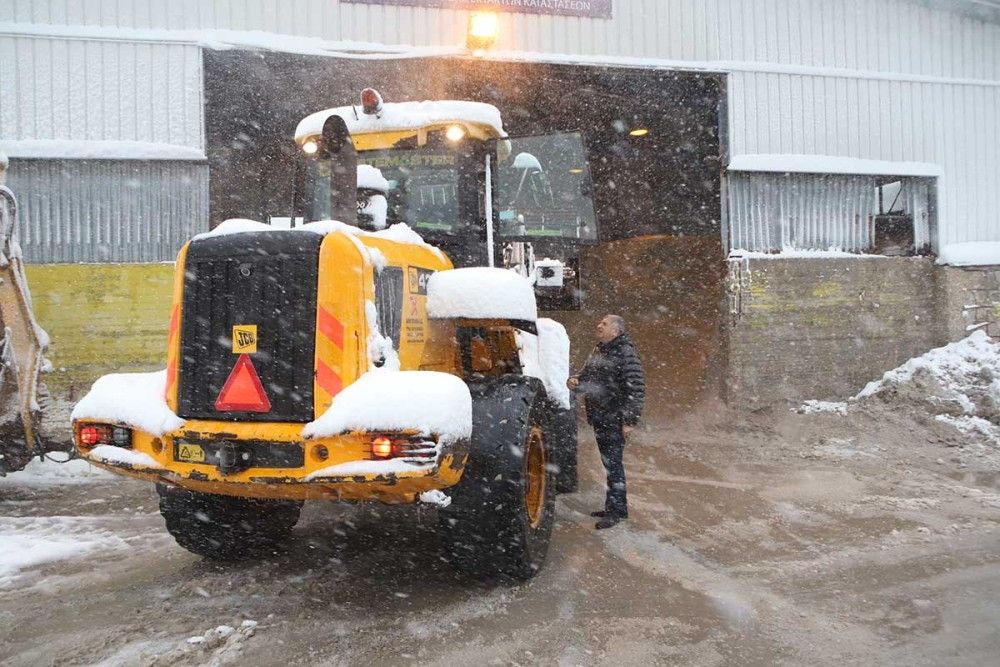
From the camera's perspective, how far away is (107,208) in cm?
872

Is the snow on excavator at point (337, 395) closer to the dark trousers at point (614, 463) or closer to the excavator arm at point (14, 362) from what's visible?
the dark trousers at point (614, 463)

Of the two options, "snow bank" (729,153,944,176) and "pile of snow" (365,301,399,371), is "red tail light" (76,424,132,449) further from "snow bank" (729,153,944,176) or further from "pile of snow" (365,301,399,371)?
"snow bank" (729,153,944,176)

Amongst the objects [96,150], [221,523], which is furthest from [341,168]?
[96,150]

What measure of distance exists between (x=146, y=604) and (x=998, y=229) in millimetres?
11668

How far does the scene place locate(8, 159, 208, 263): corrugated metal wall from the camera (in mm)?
8523

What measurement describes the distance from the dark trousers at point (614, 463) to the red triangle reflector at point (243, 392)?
9.17ft

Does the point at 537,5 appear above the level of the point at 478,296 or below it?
above

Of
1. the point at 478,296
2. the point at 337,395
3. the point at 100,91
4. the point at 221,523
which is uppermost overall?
the point at 100,91

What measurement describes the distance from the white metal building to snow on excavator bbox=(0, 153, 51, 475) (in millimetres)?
2771

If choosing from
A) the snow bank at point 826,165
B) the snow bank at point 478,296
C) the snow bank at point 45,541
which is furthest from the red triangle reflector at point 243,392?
the snow bank at point 826,165

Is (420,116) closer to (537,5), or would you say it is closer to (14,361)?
(14,361)

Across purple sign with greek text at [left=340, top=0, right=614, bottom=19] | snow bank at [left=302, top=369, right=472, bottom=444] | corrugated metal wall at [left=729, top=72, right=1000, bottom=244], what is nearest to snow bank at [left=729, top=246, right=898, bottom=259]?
corrugated metal wall at [left=729, top=72, right=1000, bottom=244]

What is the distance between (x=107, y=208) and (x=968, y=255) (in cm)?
1100

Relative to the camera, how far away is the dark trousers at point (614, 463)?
5613 mm
